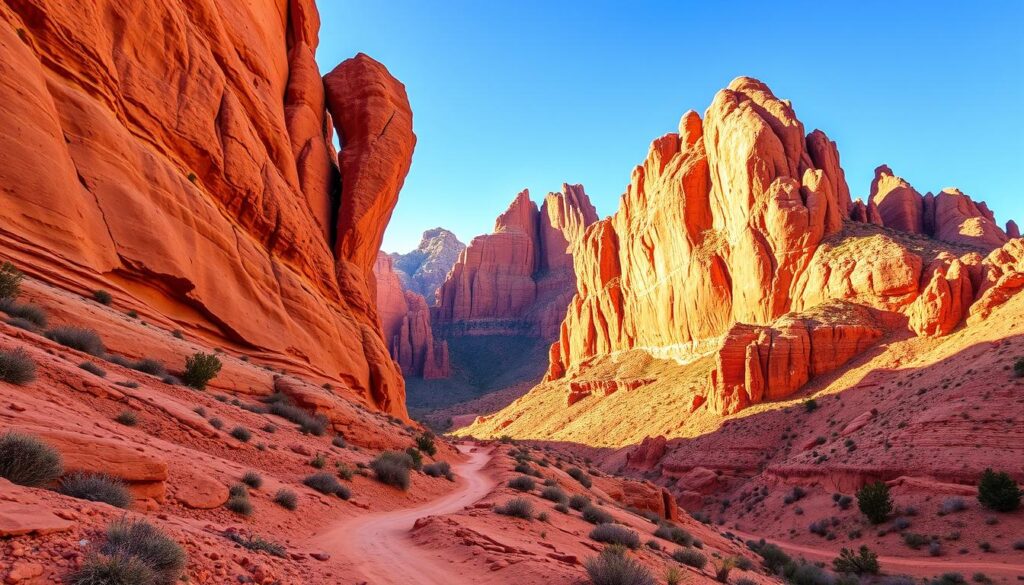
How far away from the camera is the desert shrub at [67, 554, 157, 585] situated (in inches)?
163

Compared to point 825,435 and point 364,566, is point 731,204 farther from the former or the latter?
point 364,566

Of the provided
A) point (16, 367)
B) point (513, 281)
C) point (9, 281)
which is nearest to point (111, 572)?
point (16, 367)

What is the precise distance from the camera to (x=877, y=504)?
2425cm

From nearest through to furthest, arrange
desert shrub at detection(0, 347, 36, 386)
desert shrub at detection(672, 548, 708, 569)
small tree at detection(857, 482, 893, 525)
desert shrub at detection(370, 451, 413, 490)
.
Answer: desert shrub at detection(0, 347, 36, 386) < desert shrub at detection(672, 548, 708, 569) < desert shrub at detection(370, 451, 413, 490) < small tree at detection(857, 482, 893, 525)

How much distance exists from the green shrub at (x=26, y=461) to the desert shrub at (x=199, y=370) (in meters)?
9.35

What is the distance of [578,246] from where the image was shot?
322 feet

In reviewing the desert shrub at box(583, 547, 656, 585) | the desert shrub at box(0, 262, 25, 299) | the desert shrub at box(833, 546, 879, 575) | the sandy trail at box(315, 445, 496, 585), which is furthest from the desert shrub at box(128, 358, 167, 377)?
the desert shrub at box(833, 546, 879, 575)

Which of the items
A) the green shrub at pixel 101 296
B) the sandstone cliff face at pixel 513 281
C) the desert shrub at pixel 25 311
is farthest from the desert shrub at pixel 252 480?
Answer: the sandstone cliff face at pixel 513 281

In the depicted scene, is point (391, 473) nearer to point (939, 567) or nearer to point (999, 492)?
point (939, 567)

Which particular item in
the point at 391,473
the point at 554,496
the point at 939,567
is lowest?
the point at 939,567

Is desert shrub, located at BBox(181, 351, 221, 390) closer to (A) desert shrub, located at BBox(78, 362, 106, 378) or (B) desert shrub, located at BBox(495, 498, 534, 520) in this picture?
(A) desert shrub, located at BBox(78, 362, 106, 378)

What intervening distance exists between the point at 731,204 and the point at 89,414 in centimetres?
6401

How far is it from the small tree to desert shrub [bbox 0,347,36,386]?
30048 millimetres

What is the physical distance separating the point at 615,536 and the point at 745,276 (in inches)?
2048
